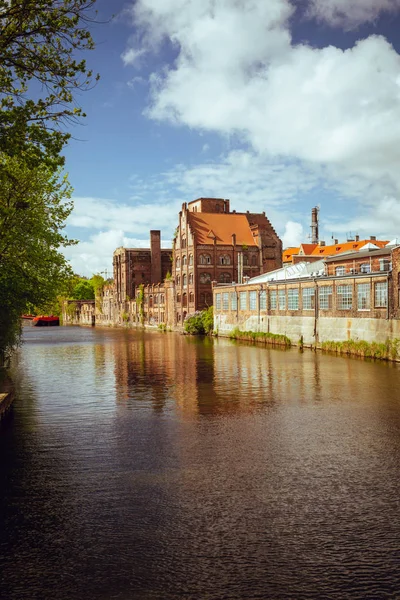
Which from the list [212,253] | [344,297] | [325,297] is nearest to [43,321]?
[212,253]

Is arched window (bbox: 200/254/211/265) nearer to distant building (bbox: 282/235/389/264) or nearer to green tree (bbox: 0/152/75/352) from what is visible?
distant building (bbox: 282/235/389/264)

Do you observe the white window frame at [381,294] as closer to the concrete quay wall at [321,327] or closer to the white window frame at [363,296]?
the white window frame at [363,296]

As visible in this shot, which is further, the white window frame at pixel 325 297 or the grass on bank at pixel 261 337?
the grass on bank at pixel 261 337

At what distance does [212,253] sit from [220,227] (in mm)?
5230

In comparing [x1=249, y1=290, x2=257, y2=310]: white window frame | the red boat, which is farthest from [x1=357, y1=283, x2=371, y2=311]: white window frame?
the red boat

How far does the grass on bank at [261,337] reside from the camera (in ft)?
172

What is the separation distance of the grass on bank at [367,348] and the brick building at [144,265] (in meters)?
61.9

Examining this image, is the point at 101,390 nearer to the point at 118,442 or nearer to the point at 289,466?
the point at 118,442

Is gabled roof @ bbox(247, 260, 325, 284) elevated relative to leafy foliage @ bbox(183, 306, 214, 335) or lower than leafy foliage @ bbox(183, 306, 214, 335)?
elevated

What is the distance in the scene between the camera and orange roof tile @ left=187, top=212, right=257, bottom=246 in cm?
8012

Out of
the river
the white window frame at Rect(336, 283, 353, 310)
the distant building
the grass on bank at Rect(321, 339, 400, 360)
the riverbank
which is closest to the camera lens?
the river

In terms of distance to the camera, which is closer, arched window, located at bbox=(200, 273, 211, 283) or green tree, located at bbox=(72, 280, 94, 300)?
arched window, located at bbox=(200, 273, 211, 283)

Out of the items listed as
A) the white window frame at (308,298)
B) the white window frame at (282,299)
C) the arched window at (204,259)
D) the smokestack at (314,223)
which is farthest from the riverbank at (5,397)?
the smokestack at (314,223)

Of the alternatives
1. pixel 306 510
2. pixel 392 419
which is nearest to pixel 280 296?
pixel 392 419
